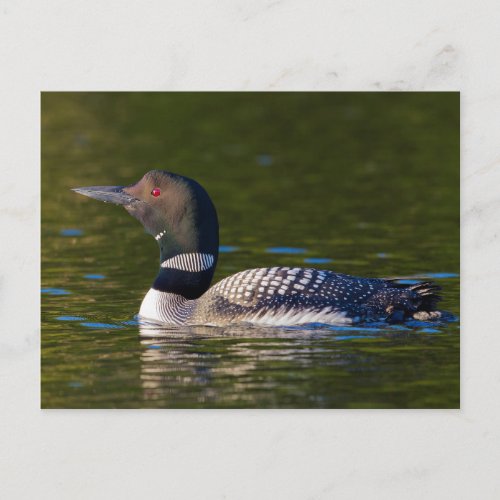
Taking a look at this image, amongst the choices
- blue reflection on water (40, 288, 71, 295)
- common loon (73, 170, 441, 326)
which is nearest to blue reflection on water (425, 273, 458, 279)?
common loon (73, 170, 441, 326)

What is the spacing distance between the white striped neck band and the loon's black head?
0.01 m

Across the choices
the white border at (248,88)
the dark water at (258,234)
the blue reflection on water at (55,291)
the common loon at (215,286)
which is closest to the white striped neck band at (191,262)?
the common loon at (215,286)

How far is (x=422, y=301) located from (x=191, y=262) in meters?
1.14

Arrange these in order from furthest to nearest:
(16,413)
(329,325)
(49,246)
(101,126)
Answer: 1. (101,126)
2. (49,246)
3. (329,325)
4. (16,413)

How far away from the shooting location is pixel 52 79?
29.6 ft

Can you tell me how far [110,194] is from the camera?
31.7 ft

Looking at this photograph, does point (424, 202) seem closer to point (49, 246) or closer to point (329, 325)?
point (329, 325)

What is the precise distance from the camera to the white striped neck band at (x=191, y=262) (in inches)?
381

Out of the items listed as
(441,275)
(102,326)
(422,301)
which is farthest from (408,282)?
(102,326)

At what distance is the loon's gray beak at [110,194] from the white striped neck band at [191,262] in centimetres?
36

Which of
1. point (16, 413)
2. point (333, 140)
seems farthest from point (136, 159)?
point (16, 413)

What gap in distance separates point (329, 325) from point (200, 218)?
2.64ft

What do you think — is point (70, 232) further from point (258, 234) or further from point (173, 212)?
point (173, 212)

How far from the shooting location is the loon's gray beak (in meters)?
9.59
